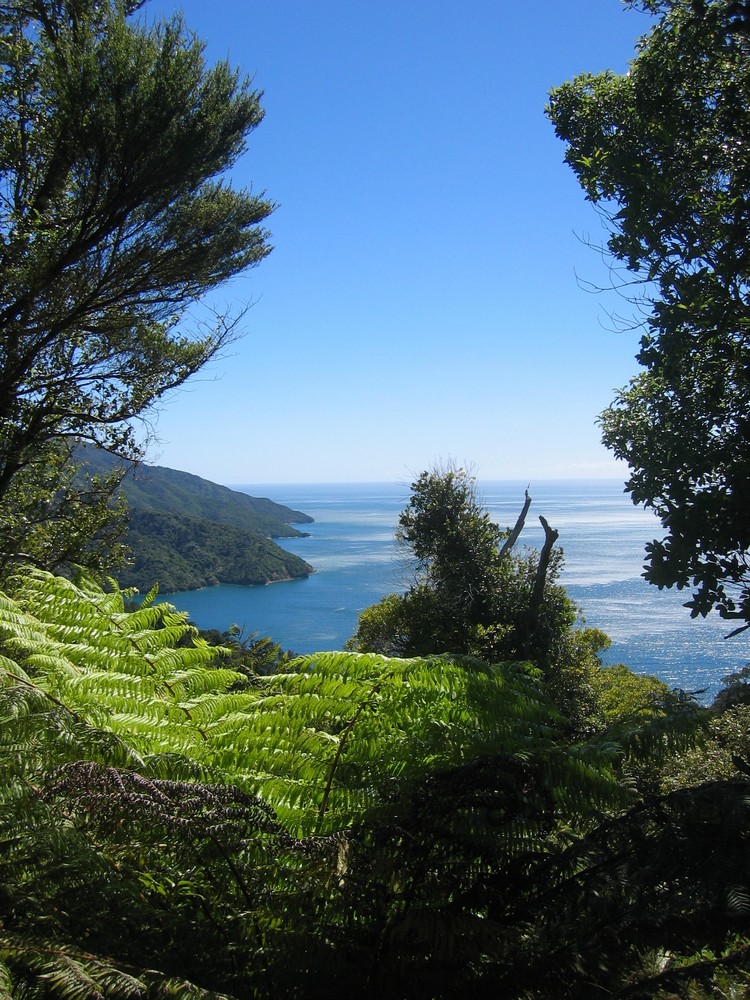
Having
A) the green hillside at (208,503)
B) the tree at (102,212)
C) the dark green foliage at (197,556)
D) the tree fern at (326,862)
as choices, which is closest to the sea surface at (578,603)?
the dark green foliage at (197,556)

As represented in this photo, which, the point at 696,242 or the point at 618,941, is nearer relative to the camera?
the point at 618,941

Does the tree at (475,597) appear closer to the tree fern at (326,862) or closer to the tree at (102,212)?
Answer: the tree at (102,212)

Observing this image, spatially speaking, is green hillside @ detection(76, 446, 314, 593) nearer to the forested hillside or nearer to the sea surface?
the sea surface

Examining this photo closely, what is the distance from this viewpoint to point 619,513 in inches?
2667

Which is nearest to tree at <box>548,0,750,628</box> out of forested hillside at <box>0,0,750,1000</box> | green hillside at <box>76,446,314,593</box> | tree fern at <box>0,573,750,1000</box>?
forested hillside at <box>0,0,750,1000</box>

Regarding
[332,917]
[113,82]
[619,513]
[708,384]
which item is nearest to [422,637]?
[708,384]

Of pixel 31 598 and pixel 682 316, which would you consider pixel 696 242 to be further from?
pixel 31 598

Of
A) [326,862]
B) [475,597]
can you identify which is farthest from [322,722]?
[475,597]

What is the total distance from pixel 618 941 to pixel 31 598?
8.57ft

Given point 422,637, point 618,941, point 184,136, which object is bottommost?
point 422,637

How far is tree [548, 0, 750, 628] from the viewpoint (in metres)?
3.79

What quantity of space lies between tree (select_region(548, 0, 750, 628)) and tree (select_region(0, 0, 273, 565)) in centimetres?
286

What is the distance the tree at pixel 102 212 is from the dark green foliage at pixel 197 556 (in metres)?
10.2

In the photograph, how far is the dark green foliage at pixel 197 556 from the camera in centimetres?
2002
